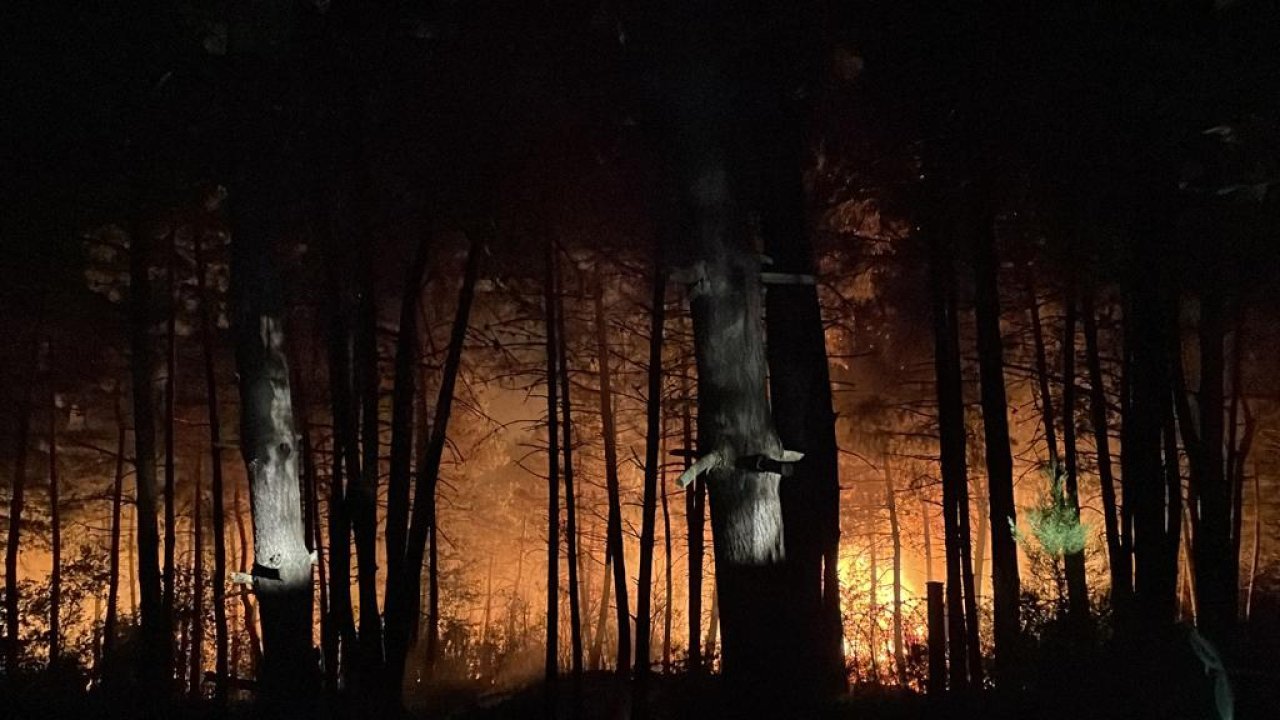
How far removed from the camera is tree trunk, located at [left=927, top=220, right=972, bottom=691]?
9.85 meters

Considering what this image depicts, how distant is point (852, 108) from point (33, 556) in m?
24.9

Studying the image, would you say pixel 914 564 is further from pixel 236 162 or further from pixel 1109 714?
pixel 236 162

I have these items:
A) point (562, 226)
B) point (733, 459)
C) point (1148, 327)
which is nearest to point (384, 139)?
point (562, 226)

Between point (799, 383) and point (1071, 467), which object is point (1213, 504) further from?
point (799, 383)

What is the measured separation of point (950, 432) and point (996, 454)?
83 cm

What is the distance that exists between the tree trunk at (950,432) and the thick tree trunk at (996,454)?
54 centimetres

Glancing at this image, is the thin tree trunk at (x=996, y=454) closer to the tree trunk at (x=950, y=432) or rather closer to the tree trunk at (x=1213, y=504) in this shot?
the tree trunk at (x=950, y=432)

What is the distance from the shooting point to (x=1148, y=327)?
310 inches

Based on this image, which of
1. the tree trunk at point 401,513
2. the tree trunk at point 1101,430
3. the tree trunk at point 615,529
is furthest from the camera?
the tree trunk at point 615,529

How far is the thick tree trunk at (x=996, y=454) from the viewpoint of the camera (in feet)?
30.1

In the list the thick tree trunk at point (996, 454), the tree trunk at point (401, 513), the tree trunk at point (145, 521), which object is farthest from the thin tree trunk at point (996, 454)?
the tree trunk at point (145, 521)

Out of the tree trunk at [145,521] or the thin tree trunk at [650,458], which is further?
the tree trunk at [145,521]

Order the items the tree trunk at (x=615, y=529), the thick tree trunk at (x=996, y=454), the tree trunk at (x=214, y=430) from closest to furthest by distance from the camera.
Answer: the thick tree trunk at (x=996, y=454) → the tree trunk at (x=615, y=529) → the tree trunk at (x=214, y=430)

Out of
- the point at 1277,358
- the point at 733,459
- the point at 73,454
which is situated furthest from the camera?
the point at 73,454
